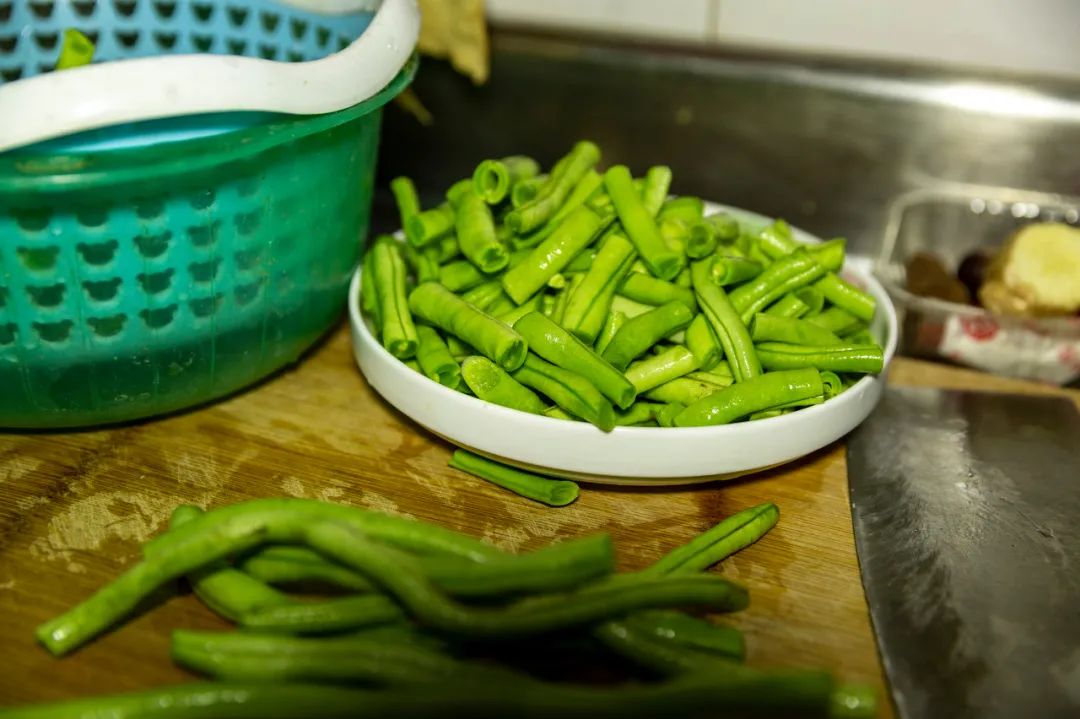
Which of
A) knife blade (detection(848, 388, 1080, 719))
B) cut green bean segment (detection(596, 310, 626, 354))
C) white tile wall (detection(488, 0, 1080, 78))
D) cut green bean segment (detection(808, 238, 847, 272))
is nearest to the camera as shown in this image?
knife blade (detection(848, 388, 1080, 719))

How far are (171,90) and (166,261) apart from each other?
0.20 m

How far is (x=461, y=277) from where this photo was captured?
114 cm

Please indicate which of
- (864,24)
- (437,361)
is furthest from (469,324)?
(864,24)

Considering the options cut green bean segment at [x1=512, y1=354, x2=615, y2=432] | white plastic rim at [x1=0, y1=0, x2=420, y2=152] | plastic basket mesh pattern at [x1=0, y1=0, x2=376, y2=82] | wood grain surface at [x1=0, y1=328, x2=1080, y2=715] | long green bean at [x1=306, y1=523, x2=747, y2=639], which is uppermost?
white plastic rim at [x1=0, y1=0, x2=420, y2=152]

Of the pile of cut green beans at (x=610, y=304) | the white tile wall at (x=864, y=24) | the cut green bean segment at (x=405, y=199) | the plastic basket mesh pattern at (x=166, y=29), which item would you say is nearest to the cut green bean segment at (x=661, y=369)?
the pile of cut green beans at (x=610, y=304)

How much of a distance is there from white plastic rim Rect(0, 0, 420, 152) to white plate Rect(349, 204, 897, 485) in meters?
0.29

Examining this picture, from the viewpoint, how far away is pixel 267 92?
0.91 metres

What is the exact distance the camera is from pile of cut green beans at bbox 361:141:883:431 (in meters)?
1.02

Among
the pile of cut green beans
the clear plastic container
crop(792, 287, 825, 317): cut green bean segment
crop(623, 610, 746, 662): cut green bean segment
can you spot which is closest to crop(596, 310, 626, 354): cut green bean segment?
the pile of cut green beans

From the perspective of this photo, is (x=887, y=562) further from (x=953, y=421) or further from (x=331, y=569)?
(x=331, y=569)

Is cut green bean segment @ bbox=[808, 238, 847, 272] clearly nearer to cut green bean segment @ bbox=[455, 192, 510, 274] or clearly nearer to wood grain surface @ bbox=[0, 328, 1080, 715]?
wood grain surface @ bbox=[0, 328, 1080, 715]

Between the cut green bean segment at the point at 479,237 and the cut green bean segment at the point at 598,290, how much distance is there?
96mm

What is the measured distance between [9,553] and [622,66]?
119 cm

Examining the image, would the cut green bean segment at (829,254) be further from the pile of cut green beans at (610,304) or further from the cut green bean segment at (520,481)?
the cut green bean segment at (520,481)
